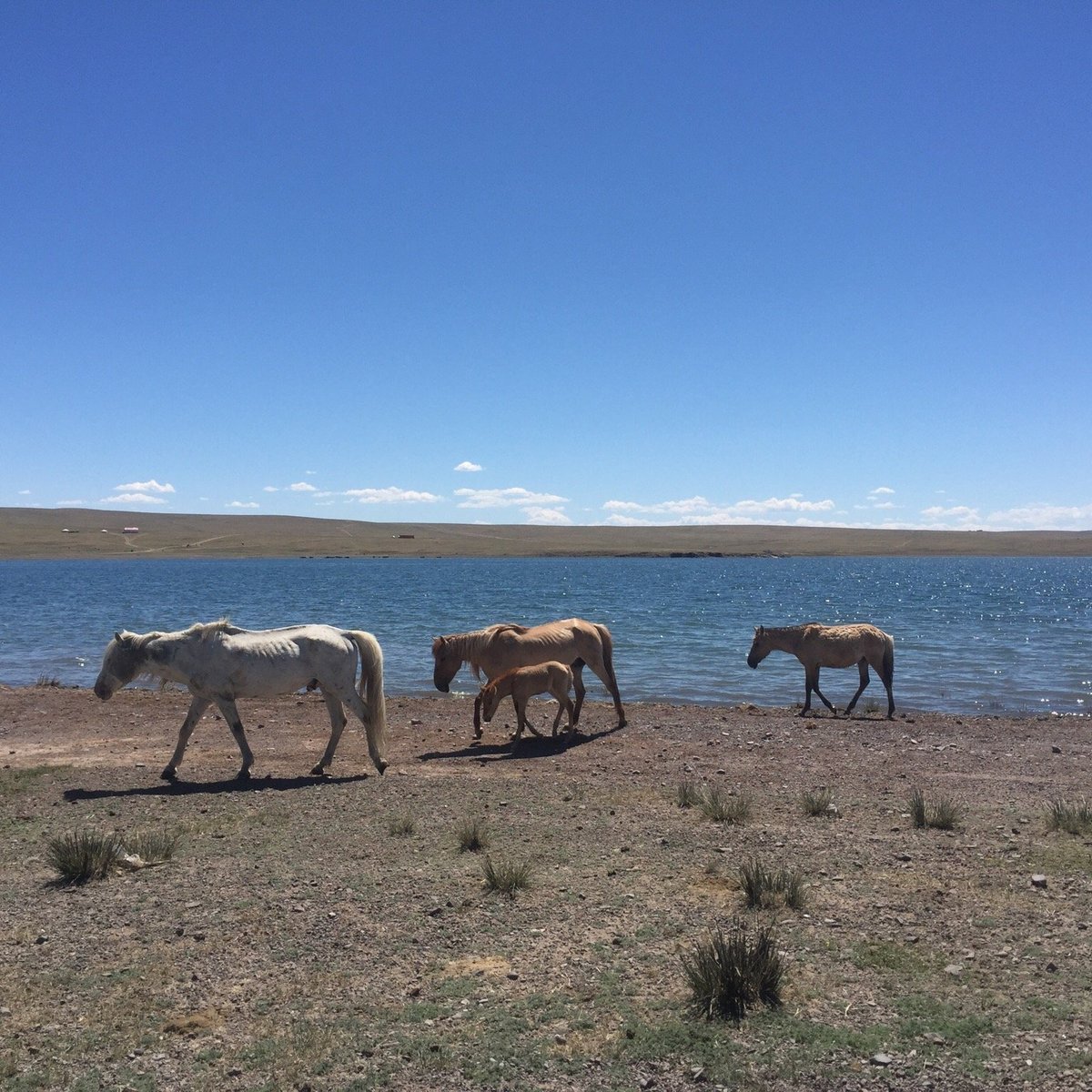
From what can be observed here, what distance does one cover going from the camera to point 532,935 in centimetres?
618

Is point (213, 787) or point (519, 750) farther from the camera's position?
point (519, 750)

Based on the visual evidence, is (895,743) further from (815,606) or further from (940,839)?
(815,606)

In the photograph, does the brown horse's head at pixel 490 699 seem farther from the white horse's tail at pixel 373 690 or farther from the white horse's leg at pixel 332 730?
the white horse's leg at pixel 332 730

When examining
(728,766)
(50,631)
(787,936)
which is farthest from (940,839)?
(50,631)

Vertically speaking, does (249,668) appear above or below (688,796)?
above

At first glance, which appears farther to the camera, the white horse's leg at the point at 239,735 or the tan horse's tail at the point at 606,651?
the tan horse's tail at the point at 606,651

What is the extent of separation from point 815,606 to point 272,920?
5220 centimetres

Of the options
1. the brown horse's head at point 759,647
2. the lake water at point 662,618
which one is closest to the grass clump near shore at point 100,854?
the brown horse's head at point 759,647

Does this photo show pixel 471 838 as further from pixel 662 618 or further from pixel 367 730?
pixel 662 618

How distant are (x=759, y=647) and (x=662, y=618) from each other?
2290cm

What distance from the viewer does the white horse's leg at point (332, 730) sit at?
1206 cm

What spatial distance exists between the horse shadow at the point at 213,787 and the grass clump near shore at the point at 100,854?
239 cm

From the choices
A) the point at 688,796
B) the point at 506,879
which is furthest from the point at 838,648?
the point at 506,879

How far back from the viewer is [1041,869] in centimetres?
737
